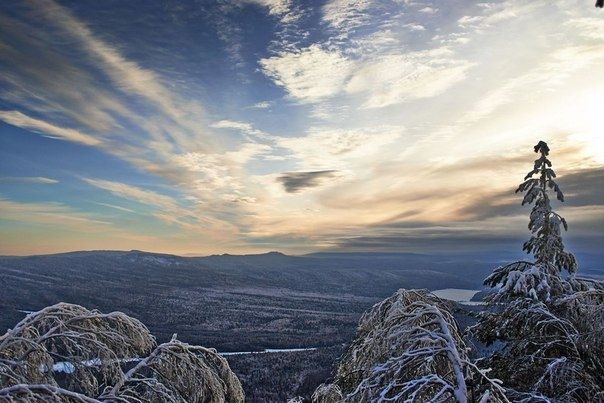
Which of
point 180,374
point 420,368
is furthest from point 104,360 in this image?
point 420,368

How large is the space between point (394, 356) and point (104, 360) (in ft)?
12.7

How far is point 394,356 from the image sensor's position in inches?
214

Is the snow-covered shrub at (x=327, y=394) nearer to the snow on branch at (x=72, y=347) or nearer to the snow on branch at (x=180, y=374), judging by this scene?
the snow on branch at (x=180, y=374)

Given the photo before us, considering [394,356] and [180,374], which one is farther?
[180,374]

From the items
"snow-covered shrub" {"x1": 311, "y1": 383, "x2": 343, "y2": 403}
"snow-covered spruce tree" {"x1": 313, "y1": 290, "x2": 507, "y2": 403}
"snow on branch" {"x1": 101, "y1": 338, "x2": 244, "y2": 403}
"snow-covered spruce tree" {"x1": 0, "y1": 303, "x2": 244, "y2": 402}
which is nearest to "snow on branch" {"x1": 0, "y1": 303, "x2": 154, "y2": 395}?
"snow-covered spruce tree" {"x1": 0, "y1": 303, "x2": 244, "y2": 402}

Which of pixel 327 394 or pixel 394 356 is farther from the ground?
pixel 394 356

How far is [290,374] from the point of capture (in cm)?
11044

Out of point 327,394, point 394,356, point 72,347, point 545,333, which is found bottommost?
point 327,394

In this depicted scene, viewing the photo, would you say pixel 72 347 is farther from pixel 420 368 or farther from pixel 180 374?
A: pixel 420 368

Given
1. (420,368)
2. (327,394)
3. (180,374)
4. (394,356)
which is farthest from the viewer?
(327,394)

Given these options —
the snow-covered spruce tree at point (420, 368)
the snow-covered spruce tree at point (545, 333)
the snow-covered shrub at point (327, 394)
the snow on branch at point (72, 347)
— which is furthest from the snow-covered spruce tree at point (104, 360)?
the snow-covered shrub at point (327, 394)

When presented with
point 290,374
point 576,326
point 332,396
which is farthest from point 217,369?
point 290,374

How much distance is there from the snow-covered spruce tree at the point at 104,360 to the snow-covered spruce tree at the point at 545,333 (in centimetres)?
477

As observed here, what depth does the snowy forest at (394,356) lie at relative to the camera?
15.2 ft
